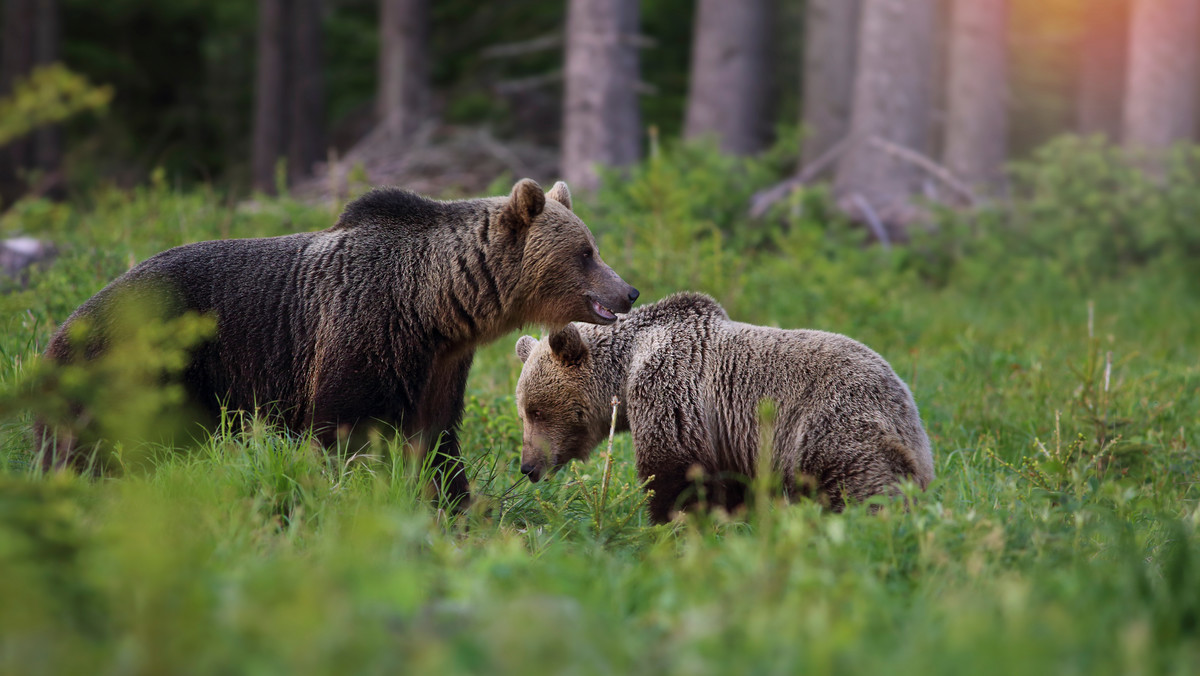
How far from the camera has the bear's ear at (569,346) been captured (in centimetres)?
535

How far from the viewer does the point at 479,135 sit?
15.8 m

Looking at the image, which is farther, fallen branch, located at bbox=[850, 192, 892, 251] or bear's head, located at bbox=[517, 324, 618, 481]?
fallen branch, located at bbox=[850, 192, 892, 251]

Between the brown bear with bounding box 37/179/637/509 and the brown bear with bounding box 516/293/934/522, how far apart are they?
294 millimetres

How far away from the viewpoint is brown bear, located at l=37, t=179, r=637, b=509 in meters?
4.79

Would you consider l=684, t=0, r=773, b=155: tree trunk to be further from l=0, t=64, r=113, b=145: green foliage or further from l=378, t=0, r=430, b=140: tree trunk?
l=0, t=64, r=113, b=145: green foliage

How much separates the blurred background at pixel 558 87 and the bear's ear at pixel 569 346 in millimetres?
4264

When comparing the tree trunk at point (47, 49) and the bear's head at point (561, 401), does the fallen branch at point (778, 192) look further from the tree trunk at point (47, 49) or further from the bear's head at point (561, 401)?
the tree trunk at point (47, 49)

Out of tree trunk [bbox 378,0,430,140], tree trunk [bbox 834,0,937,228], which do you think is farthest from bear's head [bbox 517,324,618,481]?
tree trunk [bbox 378,0,430,140]

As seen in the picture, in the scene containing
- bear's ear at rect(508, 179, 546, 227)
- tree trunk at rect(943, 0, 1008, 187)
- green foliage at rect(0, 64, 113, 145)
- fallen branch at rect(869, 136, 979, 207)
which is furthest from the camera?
tree trunk at rect(943, 0, 1008, 187)

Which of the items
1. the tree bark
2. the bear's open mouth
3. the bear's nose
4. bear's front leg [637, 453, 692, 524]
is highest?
the tree bark

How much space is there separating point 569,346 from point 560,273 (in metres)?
0.38

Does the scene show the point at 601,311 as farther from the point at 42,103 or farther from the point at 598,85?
the point at 598,85

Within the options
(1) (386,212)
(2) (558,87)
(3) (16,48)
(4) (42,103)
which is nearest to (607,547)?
(1) (386,212)

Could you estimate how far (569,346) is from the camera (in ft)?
17.7
